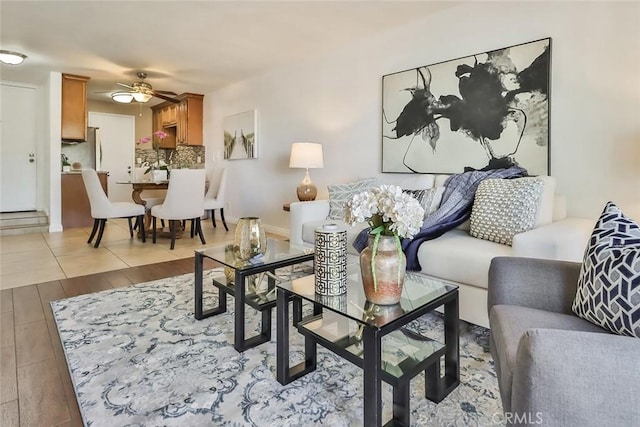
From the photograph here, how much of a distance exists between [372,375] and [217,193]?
15.2ft

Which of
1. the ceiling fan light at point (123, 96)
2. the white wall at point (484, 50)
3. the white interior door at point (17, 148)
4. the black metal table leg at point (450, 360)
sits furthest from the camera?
the white interior door at point (17, 148)

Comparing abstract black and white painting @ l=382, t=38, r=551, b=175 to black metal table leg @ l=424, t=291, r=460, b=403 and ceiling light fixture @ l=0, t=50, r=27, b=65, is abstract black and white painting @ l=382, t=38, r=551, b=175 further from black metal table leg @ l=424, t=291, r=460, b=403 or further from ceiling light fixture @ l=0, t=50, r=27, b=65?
ceiling light fixture @ l=0, t=50, r=27, b=65

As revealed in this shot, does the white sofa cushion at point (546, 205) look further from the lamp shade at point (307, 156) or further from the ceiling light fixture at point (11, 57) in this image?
the ceiling light fixture at point (11, 57)

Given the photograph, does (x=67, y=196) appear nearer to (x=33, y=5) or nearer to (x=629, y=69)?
(x=33, y=5)

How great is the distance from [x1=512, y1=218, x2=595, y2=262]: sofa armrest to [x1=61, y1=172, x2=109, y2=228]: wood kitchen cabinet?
234 inches

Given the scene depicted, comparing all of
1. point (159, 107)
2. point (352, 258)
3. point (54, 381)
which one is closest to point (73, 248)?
point (54, 381)

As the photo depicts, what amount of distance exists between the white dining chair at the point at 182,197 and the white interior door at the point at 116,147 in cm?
393

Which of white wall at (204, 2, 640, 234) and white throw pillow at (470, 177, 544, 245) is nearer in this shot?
white throw pillow at (470, 177, 544, 245)

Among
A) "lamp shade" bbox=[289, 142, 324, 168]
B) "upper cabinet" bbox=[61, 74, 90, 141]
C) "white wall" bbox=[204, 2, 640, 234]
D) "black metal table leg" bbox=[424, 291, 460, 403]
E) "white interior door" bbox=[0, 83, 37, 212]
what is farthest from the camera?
"white interior door" bbox=[0, 83, 37, 212]

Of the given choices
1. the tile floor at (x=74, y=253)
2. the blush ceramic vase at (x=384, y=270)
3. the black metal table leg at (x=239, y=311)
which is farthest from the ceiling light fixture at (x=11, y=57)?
the blush ceramic vase at (x=384, y=270)

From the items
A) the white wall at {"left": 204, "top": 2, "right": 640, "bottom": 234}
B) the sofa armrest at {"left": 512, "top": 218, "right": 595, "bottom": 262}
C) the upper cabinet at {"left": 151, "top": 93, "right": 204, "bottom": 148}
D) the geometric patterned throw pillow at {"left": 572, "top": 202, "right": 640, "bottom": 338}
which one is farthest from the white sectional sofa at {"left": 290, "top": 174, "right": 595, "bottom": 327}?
the upper cabinet at {"left": 151, "top": 93, "right": 204, "bottom": 148}

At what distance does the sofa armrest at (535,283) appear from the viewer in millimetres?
1207

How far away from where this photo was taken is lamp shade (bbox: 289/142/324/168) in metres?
3.79

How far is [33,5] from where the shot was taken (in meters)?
2.97
